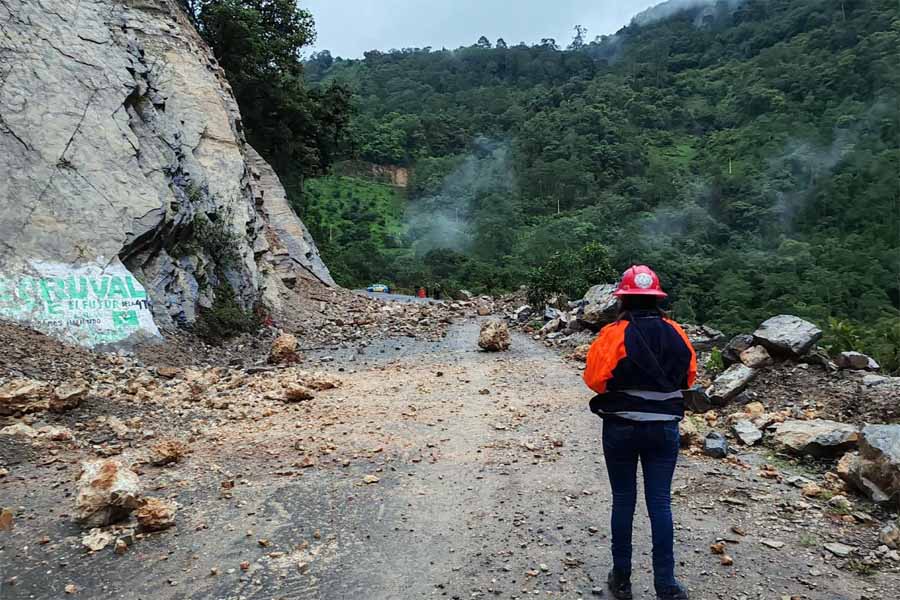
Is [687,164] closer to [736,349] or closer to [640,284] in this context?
[736,349]

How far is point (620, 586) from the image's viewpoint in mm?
2725

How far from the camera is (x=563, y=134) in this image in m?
58.6

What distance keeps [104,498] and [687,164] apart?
5761cm

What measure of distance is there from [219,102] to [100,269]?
7185mm

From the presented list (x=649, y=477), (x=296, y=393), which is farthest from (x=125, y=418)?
(x=649, y=477)

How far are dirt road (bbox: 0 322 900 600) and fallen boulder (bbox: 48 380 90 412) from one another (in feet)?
3.95

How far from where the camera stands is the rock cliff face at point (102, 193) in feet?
24.4

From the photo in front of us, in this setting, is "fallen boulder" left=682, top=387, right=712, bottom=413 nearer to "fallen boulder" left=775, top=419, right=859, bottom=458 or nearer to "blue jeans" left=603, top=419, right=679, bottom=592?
"fallen boulder" left=775, top=419, right=859, bottom=458

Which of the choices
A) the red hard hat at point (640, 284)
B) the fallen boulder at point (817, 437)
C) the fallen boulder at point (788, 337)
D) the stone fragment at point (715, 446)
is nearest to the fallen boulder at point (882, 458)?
the fallen boulder at point (817, 437)

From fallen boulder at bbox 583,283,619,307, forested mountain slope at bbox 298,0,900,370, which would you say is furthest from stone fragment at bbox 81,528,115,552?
fallen boulder at bbox 583,283,619,307

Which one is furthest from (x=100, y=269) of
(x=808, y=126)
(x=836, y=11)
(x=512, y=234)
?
(x=836, y=11)

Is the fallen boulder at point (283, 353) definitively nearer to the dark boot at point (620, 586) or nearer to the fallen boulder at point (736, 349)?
the fallen boulder at point (736, 349)

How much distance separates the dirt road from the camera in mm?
2830

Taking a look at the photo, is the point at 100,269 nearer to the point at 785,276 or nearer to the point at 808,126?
the point at 785,276
